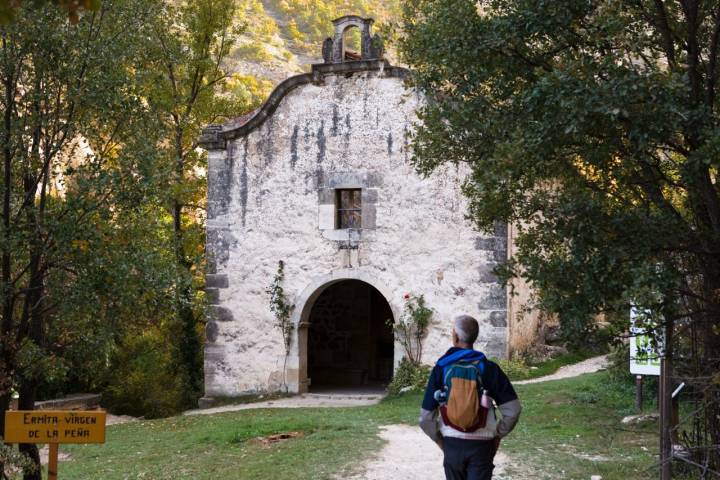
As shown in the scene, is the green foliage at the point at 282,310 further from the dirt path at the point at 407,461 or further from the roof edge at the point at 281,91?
the dirt path at the point at 407,461

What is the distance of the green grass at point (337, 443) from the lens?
8.67 metres

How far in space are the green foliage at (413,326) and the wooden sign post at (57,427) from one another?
9.75 metres

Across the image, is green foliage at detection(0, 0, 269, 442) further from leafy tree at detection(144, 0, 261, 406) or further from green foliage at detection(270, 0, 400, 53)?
green foliage at detection(270, 0, 400, 53)

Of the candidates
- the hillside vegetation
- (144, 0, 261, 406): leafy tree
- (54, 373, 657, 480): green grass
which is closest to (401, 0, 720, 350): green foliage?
(54, 373, 657, 480): green grass

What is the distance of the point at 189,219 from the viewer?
2417cm

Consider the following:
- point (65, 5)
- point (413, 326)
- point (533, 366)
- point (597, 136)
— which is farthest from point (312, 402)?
point (65, 5)

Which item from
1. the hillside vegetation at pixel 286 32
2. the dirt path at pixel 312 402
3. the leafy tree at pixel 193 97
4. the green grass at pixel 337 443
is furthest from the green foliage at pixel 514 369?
the hillside vegetation at pixel 286 32

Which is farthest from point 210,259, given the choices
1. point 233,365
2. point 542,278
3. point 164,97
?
point 542,278

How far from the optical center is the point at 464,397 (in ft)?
17.1

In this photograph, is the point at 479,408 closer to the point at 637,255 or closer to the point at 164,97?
the point at 637,255

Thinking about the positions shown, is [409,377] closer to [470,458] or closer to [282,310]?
[282,310]

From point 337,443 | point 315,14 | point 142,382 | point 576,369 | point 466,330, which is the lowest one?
point 142,382

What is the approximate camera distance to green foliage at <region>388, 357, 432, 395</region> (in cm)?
1526

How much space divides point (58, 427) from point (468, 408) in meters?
2.83
